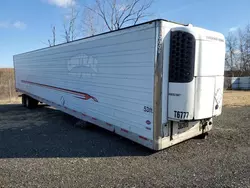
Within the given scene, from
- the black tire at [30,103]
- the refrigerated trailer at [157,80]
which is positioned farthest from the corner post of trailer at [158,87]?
the black tire at [30,103]

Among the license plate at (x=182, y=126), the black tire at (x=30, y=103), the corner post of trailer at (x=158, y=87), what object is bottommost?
the black tire at (x=30, y=103)

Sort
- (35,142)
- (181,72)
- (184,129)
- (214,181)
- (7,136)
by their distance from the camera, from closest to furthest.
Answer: (214,181) < (181,72) < (184,129) < (35,142) < (7,136)

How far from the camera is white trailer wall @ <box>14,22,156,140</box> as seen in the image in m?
4.07

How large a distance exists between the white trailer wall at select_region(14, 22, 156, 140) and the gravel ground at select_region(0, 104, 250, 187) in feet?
2.15

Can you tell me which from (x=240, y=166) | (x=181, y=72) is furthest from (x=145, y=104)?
(x=240, y=166)

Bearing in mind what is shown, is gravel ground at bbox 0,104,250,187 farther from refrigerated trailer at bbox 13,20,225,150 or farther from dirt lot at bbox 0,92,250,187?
refrigerated trailer at bbox 13,20,225,150

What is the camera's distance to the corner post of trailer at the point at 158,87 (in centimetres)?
381

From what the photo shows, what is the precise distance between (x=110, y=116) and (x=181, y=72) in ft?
7.15

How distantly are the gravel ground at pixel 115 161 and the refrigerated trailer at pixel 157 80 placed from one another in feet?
1.37

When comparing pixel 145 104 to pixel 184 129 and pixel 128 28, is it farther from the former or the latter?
pixel 128 28

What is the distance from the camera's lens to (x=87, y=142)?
5406mm

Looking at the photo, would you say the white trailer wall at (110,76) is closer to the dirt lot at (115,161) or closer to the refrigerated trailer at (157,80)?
the refrigerated trailer at (157,80)

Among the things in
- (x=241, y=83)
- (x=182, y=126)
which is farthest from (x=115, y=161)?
(x=241, y=83)

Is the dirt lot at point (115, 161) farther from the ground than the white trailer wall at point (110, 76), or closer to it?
closer to it
